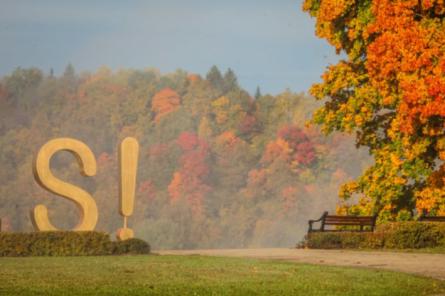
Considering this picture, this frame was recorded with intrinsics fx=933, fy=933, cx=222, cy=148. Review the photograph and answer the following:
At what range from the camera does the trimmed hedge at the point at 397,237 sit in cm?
2697

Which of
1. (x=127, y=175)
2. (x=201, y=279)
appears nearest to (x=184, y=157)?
(x=127, y=175)

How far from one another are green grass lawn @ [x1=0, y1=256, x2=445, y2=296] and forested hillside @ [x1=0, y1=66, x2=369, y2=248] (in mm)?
62292

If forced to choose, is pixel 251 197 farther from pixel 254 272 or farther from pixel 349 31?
pixel 254 272

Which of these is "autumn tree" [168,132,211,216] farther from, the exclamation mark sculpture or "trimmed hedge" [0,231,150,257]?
"trimmed hedge" [0,231,150,257]

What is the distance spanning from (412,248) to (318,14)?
8.07 m

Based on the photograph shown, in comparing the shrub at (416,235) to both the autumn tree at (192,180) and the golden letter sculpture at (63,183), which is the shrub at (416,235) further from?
the autumn tree at (192,180)

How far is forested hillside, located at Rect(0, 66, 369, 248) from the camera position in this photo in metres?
84.8

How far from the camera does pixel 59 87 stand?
100188mm

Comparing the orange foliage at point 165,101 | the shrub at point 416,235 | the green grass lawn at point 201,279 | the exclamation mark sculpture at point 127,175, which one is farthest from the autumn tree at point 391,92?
the orange foliage at point 165,101

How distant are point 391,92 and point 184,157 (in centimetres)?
6428

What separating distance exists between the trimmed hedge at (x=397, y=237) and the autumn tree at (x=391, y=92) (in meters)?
0.63

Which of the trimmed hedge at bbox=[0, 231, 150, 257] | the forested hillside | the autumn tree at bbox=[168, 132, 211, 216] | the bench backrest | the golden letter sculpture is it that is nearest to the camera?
the trimmed hedge at bbox=[0, 231, 150, 257]

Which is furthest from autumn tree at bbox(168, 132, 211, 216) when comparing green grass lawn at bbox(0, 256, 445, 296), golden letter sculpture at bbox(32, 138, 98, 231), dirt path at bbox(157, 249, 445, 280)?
green grass lawn at bbox(0, 256, 445, 296)

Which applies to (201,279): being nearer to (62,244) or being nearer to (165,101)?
(62,244)
